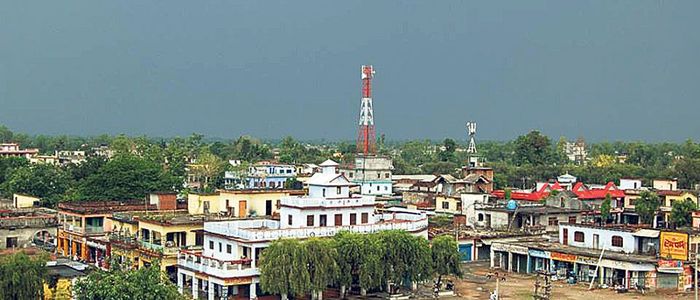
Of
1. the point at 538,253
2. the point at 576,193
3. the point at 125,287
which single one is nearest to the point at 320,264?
the point at 125,287

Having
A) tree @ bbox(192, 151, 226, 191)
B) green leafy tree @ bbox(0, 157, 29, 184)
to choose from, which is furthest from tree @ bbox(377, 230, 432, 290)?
Answer: tree @ bbox(192, 151, 226, 191)

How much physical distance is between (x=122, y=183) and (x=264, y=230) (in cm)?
3214

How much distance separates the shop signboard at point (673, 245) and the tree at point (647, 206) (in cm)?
2380

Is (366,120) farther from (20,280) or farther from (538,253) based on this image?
(20,280)

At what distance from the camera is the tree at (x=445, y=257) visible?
45469 millimetres

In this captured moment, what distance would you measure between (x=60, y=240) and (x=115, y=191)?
15.7 metres

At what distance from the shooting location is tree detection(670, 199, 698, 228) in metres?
67.2

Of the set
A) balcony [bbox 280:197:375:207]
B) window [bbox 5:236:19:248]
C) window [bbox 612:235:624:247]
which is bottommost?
window [bbox 5:236:19:248]

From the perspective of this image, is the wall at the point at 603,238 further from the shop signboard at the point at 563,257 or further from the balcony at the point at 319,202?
the balcony at the point at 319,202

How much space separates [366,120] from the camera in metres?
92.5

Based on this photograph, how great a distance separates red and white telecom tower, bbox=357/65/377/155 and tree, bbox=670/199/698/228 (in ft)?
107

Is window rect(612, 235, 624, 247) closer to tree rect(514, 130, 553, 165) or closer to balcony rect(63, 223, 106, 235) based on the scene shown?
balcony rect(63, 223, 106, 235)

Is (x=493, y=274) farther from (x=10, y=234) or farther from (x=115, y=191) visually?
(x=115, y=191)

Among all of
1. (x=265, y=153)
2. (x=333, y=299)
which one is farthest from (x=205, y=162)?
(x=333, y=299)
